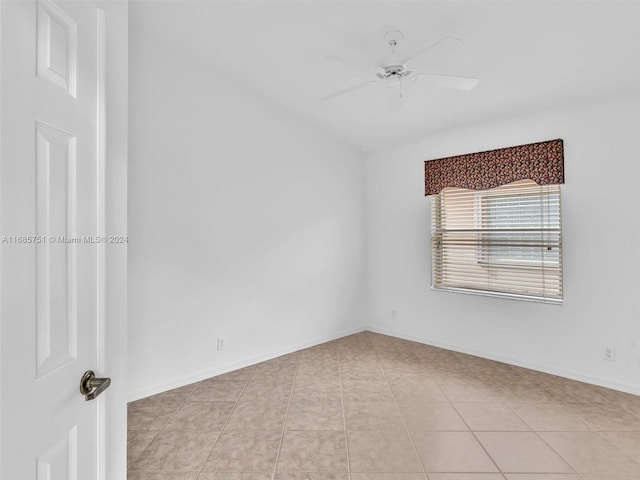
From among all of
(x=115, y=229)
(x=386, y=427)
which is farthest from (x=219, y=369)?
(x=115, y=229)

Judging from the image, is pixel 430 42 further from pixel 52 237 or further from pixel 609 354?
pixel 609 354

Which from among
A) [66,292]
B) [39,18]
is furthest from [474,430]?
[39,18]

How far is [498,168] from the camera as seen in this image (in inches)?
146

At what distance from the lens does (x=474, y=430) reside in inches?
96.0

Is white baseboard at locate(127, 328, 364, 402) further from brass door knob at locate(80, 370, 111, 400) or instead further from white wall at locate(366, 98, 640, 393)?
brass door knob at locate(80, 370, 111, 400)

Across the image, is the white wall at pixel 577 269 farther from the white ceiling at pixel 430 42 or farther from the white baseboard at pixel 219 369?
the white baseboard at pixel 219 369

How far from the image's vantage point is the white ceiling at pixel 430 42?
2289mm

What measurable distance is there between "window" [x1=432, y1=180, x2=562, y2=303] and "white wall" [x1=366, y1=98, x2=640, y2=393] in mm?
97

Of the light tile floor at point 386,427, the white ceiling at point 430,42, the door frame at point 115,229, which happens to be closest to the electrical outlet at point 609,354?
the light tile floor at point 386,427

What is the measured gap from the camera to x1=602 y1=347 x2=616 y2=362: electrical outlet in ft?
10.1

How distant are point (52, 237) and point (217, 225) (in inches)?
99.6

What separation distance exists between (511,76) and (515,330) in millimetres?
2488

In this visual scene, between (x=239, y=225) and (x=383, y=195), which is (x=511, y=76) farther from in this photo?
(x=239, y=225)

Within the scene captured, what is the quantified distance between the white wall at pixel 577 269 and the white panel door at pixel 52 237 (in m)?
3.76
